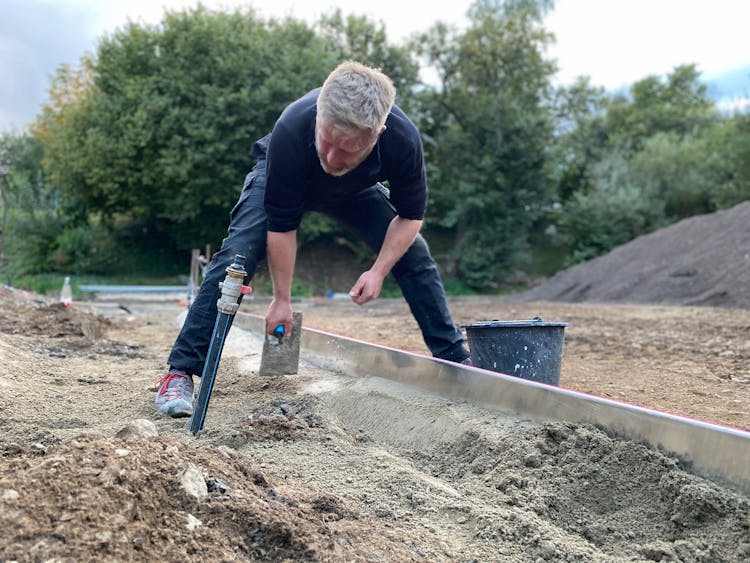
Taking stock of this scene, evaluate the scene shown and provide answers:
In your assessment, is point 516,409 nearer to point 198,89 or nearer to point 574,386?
point 574,386

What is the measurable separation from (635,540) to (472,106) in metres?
25.7

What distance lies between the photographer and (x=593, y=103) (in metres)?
37.2

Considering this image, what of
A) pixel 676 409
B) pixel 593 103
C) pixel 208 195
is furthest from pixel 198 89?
pixel 593 103

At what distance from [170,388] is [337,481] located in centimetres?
117

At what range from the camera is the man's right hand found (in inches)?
128

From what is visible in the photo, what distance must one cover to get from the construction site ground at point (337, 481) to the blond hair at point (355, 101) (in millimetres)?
1198

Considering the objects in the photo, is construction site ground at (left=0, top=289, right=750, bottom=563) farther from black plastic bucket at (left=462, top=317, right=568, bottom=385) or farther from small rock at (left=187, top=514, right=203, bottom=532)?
black plastic bucket at (left=462, top=317, right=568, bottom=385)

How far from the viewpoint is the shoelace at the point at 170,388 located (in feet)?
9.57

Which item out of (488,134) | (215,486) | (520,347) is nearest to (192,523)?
(215,486)

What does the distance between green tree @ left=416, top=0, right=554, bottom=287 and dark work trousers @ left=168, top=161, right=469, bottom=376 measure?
21322mm

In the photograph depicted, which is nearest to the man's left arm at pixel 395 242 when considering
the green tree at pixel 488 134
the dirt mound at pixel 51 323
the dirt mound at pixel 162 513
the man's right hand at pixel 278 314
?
the man's right hand at pixel 278 314

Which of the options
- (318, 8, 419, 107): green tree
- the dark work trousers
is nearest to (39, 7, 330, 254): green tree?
(318, 8, 419, 107): green tree

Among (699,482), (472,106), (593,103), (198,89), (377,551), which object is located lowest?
(377,551)

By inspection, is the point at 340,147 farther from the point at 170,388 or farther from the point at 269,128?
the point at 269,128
